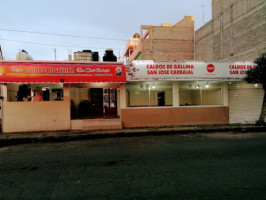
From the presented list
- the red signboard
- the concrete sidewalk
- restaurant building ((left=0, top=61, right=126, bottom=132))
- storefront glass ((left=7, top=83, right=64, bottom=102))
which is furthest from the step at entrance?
the red signboard

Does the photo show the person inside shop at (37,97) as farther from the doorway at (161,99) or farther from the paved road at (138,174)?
the doorway at (161,99)

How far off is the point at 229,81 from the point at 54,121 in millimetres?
12360

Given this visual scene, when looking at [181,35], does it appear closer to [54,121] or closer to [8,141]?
[54,121]

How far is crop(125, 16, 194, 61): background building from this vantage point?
89.5 ft

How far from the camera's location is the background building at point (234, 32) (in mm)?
17625

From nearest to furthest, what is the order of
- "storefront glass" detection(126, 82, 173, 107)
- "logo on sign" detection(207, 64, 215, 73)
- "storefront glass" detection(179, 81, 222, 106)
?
"logo on sign" detection(207, 64, 215, 73), "storefront glass" detection(126, 82, 173, 107), "storefront glass" detection(179, 81, 222, 106)

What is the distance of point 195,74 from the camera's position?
40.6 ft

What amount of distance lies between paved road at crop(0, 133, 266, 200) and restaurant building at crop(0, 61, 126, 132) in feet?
14.6

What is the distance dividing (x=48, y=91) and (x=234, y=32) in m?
20.3

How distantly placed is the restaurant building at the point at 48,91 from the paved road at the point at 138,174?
445cm

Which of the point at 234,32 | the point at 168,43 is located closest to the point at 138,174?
the point at 234,32

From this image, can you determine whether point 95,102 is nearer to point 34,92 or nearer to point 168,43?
point 34,92

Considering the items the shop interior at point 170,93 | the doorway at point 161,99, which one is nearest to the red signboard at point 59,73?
the shop interior at point 170,93

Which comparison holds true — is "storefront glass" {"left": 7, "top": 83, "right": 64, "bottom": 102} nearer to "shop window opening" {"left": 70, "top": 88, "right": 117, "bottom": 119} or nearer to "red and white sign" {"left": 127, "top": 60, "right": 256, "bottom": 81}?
"shop window opening" {"left": 70, "top": 88, "right": 117, "bottom": 119}
